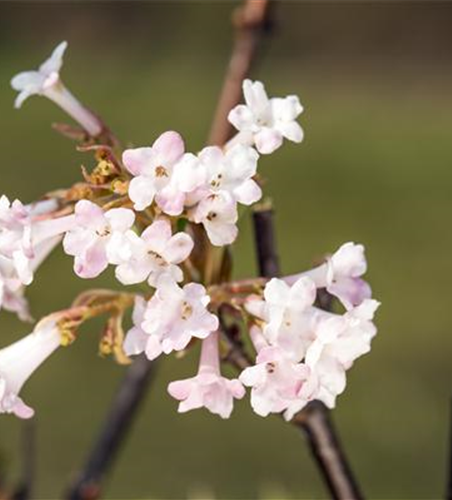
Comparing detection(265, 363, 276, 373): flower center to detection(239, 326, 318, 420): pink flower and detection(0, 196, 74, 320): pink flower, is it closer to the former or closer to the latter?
detection(239, 326, 318, 420): pink flower

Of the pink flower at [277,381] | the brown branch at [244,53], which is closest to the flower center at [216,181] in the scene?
the pink flower at [277,381]

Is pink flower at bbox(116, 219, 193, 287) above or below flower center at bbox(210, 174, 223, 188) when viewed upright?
below

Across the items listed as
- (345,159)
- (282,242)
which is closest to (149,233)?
(282,242)

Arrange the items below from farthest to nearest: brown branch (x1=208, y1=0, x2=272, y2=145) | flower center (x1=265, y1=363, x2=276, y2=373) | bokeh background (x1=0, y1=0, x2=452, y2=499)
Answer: bokeh background (x1=0, y1=0, x2=452, y2=499)
brown branch (x1=208, y1=0, x2=272, y2=145)
flower center (x1=265, y1=363, x2=276, y2=373)

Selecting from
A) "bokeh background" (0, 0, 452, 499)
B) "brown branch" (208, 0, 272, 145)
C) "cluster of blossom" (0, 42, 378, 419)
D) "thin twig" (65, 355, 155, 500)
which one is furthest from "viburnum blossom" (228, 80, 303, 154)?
"bokeh background" (0, 0, 452, 499)

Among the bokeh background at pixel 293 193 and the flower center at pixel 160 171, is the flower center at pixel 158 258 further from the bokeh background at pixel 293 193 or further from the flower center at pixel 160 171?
the bokeh background at pixel 293 193

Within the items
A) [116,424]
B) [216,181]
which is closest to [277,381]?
[216,181]

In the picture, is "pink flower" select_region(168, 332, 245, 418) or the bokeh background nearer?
"pink flower" select_region(168, 332, 245, 418)

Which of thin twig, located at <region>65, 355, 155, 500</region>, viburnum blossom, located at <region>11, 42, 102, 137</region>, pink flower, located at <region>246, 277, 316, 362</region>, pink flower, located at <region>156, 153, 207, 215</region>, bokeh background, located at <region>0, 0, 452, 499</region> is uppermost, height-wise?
bokeh background, located at <region>0, 0, 452, 499</region>
